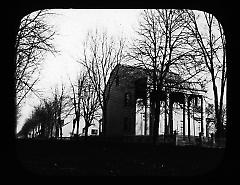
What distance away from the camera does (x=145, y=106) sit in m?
20.9

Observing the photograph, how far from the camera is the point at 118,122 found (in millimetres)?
33781

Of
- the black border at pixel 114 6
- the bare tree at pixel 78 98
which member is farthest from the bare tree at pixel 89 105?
the black border at pixel 114 6

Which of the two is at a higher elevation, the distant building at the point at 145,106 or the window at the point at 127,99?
the window at the point at 127,99

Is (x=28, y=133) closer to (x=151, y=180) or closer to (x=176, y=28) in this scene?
(x=176, y=28)

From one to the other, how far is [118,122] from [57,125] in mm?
6468

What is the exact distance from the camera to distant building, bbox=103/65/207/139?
647 inches

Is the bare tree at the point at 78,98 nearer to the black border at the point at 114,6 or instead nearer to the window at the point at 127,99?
the window at the point at 127,99

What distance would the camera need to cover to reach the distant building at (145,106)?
647 inches

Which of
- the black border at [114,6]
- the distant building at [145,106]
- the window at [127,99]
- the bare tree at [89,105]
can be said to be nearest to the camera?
the black border at [114,6]

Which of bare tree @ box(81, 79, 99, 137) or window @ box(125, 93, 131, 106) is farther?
window @ box(125, 93, 131, 106)

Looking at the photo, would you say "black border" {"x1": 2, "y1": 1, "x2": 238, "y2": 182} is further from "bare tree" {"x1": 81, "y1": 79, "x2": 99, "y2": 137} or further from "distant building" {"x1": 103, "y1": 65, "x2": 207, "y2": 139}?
"bare tree" {"x1": 81, "y1": 79, "x2": 99, "y2": 137}

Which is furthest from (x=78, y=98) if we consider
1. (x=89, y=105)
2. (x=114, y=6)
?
(x=114, y=6)

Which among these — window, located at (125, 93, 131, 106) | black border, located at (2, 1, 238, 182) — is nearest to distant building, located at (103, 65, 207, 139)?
window, located at (125, 93, 131, 106)

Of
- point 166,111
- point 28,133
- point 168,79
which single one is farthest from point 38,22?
point 28,133
